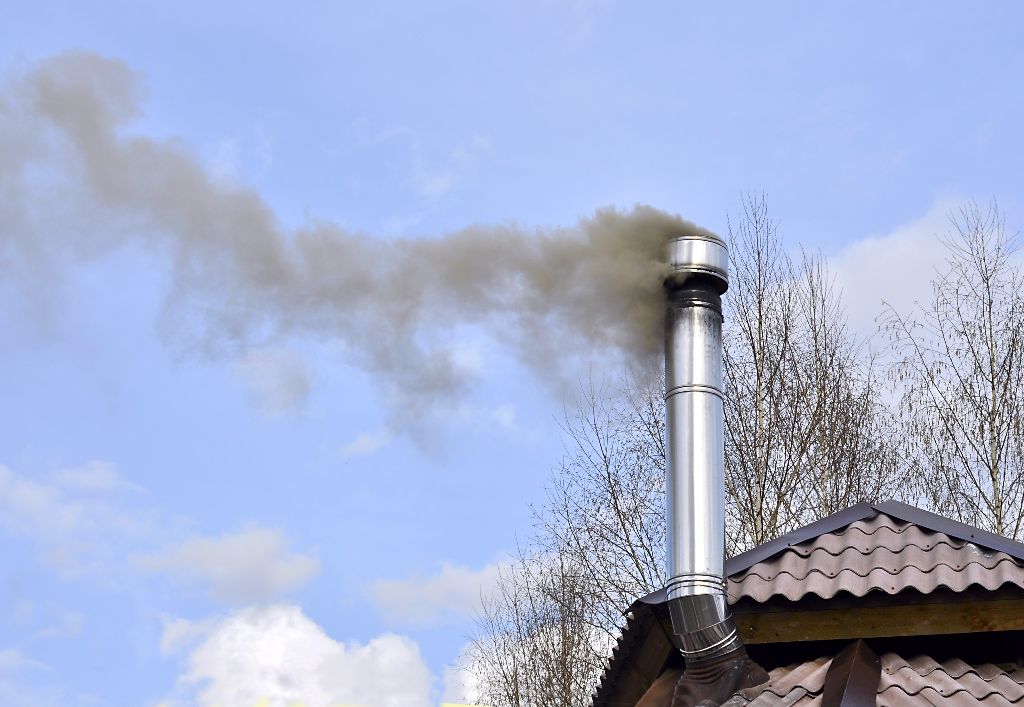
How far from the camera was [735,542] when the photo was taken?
703 inches

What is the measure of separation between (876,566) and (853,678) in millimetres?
812

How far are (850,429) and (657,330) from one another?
11.0 metres

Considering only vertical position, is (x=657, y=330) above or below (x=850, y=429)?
below

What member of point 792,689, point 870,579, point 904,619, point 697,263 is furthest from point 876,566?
point 697,263

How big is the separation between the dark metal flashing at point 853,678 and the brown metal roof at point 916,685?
49 millimetres

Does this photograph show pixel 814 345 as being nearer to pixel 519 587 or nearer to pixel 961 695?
pixel 519 587

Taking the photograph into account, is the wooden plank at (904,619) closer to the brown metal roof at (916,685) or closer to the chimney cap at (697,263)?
the brown metal roof at (916,685)

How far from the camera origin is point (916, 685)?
6.23m

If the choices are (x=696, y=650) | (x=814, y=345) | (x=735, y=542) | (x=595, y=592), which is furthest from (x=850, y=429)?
(x=696, y=650)

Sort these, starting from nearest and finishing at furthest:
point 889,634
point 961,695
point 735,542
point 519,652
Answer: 1. point 961,695
2. point 889,634
3. point 735,542
4. point 519,652

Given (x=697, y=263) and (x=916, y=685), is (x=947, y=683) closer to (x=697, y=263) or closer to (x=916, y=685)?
(x=916, y=685)

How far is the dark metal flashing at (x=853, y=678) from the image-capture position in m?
6.00

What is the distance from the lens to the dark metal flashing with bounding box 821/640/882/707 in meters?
6.00

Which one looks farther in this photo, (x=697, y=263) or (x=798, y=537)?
(x=697, y=263)
